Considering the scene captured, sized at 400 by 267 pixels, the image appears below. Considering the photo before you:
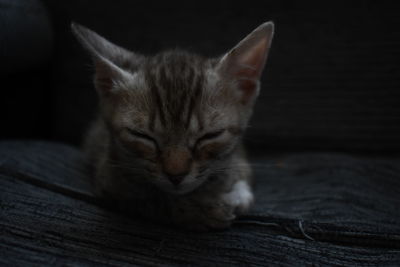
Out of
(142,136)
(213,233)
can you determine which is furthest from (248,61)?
(213,233)

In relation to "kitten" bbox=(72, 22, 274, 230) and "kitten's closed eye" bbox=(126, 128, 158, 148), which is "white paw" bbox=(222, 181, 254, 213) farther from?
"kitten's closed eye" bbox=(126, 128, 158, 148)

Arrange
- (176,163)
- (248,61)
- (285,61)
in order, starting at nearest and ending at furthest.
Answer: (176,163)
(248,61)
(285,61)

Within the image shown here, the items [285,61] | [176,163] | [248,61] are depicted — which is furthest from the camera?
[285,61]

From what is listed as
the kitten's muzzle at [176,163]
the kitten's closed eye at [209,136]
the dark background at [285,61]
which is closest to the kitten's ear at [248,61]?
the kitten's closed eye at [209,136]

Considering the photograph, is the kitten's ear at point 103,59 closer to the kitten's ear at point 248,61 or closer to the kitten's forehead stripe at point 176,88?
the kitten's forehead stripe at point 176,88

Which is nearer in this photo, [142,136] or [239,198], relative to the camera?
[142,136]

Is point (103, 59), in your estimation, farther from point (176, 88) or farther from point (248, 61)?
point (248, 61)

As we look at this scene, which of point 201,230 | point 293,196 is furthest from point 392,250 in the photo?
point 201,230
